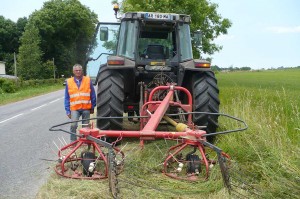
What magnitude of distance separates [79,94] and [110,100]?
0.78 meters

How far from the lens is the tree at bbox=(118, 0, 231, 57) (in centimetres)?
2208

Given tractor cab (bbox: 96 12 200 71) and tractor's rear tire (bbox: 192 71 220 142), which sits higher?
tractor cab (bbox: 96 12 200 71)

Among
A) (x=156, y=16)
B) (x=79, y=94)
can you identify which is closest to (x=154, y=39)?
(x=156, y=16)

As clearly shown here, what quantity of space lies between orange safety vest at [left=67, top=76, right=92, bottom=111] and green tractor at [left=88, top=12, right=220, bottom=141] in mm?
246

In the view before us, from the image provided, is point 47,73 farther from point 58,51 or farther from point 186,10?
point 186,10

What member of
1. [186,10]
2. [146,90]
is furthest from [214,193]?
[186,10]

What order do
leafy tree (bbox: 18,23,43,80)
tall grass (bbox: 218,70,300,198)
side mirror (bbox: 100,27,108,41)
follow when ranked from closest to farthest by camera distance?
tall grass (bbox: 218,70,300,198), side mirror (bbox: 100,27,108,41), leafy tree (bbox: 18,23,43,80)

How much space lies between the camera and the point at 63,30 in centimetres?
5506

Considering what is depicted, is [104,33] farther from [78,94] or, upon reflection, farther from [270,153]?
[270,153]

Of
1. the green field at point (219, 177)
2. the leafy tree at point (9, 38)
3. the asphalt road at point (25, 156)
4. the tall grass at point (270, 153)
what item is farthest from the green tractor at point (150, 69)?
the leafy tree at point (9, 38)

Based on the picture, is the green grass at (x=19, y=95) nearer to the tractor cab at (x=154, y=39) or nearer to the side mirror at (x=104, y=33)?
the side mirror at (x=104, y=33)

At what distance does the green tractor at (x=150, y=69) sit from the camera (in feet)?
21.3

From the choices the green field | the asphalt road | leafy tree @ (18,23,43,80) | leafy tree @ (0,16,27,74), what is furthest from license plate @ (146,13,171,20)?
leafy tree @ (0,16,27,74)

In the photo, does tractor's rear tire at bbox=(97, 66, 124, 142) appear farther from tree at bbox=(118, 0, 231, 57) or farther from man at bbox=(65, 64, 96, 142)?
tree at bbox=(118, 0, 231, 57)
